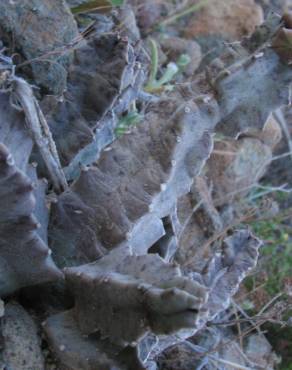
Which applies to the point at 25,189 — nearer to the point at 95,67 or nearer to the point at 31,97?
the point at 31,97

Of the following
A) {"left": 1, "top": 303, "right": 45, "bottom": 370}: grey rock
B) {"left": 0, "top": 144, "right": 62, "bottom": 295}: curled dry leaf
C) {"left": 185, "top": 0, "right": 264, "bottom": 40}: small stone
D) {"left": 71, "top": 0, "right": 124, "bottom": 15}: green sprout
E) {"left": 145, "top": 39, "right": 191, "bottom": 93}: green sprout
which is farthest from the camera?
{"left": 185, "top": 0, "right": 264, "bottom": 40}: small stone

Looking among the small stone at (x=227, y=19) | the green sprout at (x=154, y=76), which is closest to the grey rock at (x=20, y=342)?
the green sprout at (x=154, y=76)

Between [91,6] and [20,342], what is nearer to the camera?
[20,342]

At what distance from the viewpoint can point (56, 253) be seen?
1311 mm

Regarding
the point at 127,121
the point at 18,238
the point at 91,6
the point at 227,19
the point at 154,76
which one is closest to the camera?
the point at 18,238

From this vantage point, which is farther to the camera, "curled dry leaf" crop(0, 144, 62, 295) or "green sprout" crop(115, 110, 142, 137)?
"green sprout" crop(115, 110, 142, 137)

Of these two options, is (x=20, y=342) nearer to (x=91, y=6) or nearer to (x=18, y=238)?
(x=18, y=238)

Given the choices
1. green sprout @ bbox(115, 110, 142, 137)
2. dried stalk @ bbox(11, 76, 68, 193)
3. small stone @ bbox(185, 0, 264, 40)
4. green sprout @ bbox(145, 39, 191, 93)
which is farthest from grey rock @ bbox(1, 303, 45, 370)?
small stone @ bbox(185, 0, 264, 40)

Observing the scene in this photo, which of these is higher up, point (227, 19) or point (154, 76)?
point (154, 76)

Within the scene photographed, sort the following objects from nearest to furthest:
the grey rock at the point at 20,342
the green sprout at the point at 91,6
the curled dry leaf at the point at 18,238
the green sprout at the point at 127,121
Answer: the curled dry leaf at the point at 18,238, the grey rock at the point at 20,342, the green sprout at the point at 127,121, the green sprout at the point at 91,6

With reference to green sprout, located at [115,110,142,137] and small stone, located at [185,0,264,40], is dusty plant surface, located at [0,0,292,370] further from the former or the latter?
small stone, located at [185,0,264,40]

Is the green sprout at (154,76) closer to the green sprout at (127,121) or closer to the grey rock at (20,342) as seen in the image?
the green sprout at (127,121)

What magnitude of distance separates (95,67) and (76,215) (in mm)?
381

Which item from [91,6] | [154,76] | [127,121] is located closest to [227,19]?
[154,76]
